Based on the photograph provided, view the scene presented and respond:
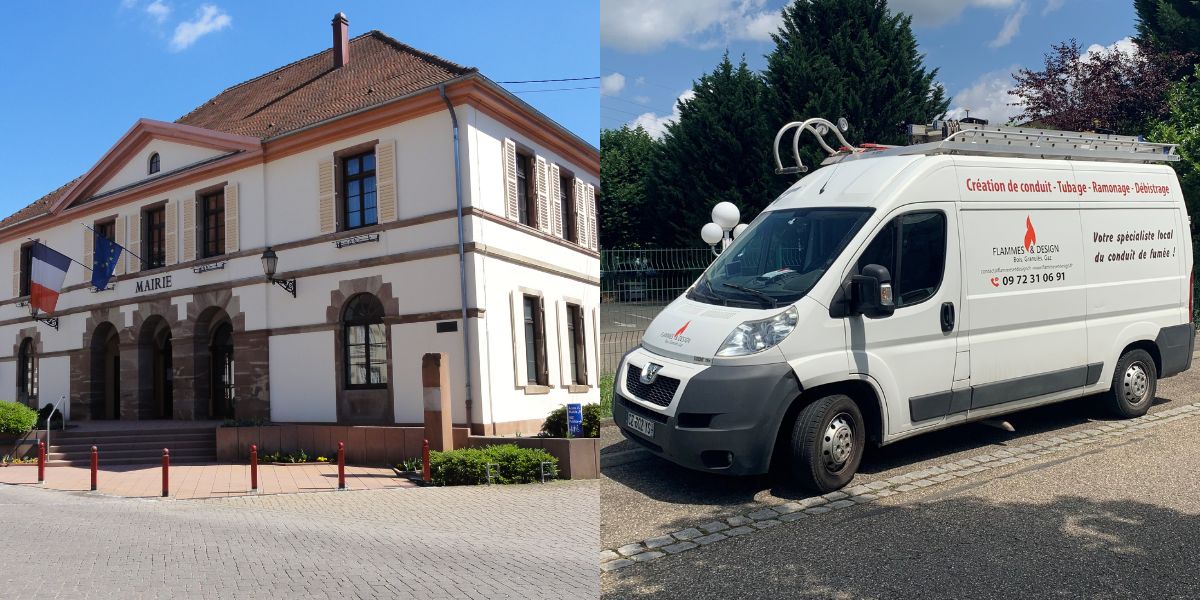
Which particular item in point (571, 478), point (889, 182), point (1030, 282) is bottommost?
point (571, 478)

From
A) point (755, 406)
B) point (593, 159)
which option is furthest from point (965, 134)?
point (593, 159)

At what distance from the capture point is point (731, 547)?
4387mm

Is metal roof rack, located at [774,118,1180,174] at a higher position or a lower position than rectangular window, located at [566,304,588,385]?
higher

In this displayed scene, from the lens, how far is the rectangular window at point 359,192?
16.6 m

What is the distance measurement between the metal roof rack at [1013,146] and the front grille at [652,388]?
8.02 ft

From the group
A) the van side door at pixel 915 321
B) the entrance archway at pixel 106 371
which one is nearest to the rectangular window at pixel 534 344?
the van side door at pixel 915 321

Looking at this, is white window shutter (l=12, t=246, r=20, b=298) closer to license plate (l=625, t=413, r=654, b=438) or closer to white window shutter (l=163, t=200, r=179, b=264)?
white window shutter (l=163, t=200, r=179, b=264)

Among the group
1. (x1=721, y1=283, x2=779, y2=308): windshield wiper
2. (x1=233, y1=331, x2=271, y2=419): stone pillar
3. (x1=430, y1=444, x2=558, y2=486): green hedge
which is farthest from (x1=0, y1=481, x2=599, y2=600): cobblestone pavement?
(x1=233, y1=331, x2=271, y2=419): stone pillar

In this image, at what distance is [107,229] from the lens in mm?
21750

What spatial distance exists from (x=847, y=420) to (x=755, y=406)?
32.7 inches

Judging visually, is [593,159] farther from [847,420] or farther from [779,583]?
[847,420]

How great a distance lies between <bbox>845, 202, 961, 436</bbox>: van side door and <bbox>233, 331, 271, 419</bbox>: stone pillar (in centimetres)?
1500

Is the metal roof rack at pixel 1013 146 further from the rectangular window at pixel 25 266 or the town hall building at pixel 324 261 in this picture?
the rectangular window at pixel 25 266

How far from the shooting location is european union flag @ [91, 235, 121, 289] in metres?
20.0
